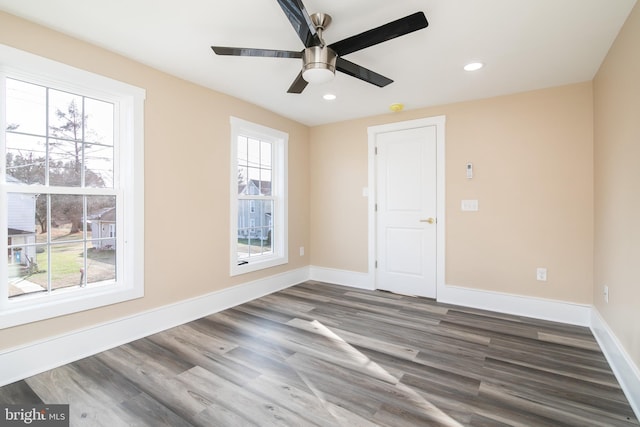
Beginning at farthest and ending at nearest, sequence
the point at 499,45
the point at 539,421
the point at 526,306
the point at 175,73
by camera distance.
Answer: the point at 526,306, the point at 175,73, the point at 499,45, the point at 539,421

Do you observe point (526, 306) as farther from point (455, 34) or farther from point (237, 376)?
point (237, 376)

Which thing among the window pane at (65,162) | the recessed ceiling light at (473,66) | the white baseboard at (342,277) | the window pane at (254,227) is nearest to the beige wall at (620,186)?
the recessed ceiling light at (473,66)

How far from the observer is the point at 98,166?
246cm

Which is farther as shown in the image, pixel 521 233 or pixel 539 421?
pixel 521 233

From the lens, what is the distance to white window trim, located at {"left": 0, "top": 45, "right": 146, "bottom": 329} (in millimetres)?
1975

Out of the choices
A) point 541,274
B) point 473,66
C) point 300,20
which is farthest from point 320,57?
point 541,274

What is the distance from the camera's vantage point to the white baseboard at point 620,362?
5.57 ft

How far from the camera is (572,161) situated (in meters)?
2.96

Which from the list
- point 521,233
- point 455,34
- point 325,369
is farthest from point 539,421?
point 455,34

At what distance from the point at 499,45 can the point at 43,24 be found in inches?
130

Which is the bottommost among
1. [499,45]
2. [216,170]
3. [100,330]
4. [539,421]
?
[539,421]

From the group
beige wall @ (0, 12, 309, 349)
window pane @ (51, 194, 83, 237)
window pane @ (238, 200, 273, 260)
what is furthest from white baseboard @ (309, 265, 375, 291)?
window pane @ (51, 194, 83, 237)

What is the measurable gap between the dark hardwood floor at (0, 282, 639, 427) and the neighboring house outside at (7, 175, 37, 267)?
0.82 meters

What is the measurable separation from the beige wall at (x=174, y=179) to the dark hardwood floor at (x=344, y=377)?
35cm
